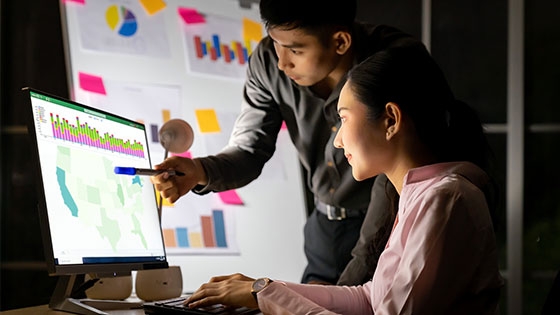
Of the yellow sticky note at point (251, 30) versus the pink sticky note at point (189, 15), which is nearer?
the pink sticky note at point (189, 15)

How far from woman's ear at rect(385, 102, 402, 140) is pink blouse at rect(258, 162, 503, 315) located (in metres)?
0.11

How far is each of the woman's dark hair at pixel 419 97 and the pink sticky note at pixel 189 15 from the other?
1572mm

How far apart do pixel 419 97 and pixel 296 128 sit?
87 cm

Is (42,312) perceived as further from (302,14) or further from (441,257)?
(302,14)

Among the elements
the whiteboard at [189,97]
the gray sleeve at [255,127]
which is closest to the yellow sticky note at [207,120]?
the whiteboard at [189,97]

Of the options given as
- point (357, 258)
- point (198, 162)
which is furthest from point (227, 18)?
point (357, 258)

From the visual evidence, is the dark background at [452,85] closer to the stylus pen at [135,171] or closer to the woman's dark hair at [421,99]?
the stylus pen at [135,171]

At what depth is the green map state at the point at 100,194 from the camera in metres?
1.35

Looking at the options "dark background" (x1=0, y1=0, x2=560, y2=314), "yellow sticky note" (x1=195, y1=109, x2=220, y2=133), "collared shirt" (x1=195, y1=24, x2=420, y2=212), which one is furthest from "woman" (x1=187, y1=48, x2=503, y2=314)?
"dark background" (x1=0, y1=0, x2=560, y2=314)

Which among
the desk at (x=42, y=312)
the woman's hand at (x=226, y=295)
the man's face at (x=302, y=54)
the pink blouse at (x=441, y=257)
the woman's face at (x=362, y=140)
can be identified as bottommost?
the desk at (x=42, y=312)

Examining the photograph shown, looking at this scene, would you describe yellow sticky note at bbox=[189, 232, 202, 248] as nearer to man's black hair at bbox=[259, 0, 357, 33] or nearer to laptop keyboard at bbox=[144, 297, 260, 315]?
man's black hair at bbox=[259, 0, 357, 33]

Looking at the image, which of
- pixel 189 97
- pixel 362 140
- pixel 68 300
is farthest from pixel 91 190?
pixel 189 97

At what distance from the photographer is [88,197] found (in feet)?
4.61

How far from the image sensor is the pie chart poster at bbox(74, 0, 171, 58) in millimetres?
2617
